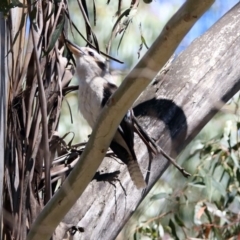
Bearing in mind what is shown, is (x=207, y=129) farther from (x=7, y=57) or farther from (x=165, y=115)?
(x=7, y=57)

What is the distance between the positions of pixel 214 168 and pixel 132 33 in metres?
1.11

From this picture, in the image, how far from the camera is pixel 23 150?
65.9 inches

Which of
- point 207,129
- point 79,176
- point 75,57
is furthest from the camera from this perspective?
point 207,129

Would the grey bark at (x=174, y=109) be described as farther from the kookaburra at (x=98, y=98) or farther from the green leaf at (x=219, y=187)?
the green leaf at (x=219, y=187)

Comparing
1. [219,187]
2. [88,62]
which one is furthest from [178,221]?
Answer: [88,62]

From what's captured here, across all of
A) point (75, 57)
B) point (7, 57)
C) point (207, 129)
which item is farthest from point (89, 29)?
point (207, 129)

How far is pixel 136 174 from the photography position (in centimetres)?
164

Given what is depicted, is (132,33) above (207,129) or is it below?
above

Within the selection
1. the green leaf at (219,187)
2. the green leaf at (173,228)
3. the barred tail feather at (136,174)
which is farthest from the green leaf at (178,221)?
the barred tail feather at (136,174)

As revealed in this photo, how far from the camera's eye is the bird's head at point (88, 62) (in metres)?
2.01

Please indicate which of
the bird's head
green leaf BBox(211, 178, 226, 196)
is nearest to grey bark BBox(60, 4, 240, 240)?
the bird's head

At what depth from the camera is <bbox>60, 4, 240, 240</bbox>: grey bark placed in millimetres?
1616

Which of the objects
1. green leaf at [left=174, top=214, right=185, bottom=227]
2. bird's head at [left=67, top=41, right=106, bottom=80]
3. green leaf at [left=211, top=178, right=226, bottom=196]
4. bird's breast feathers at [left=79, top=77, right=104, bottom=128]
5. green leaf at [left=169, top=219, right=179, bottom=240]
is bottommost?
green leaf at [left=169, top=219, right=179, bottom=240]

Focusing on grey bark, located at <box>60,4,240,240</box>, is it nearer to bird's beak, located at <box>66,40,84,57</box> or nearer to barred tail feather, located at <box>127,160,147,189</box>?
barred tail feather, located at <box>127,160,147,189</box>
